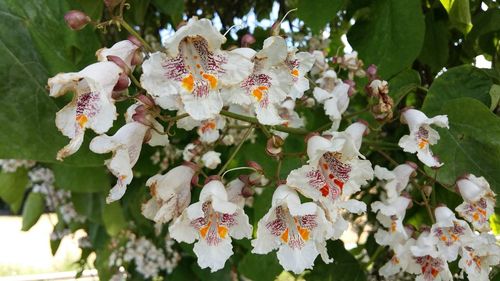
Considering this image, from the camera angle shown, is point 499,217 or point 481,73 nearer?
point 481,73

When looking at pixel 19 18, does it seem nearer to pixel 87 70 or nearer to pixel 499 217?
pixel 87 70

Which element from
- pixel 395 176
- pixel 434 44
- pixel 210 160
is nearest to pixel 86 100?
pixel 210 160

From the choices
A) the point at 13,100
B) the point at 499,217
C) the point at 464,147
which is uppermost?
the point at 13,100

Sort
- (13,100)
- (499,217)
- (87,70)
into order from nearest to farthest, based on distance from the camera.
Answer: (87,70) < (13,100) < (499,217)

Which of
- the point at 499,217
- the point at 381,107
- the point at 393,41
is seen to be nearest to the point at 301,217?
the point at 381,107

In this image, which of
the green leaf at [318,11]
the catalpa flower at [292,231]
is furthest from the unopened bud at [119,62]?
the green leaf at [318,11]

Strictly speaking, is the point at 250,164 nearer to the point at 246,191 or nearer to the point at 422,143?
the point at 246,191
